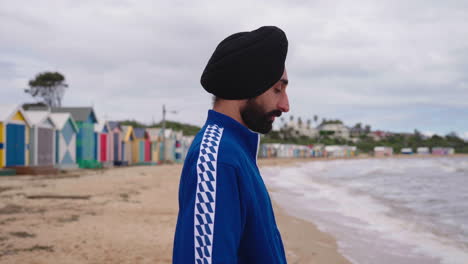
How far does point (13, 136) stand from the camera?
18.6m

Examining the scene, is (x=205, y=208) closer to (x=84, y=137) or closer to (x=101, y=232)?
(x=101, y=232)

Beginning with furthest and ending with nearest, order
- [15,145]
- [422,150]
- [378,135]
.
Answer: [378,135] < [422,150] < [15,145]

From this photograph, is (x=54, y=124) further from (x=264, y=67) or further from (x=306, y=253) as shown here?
(x=264, y=67)

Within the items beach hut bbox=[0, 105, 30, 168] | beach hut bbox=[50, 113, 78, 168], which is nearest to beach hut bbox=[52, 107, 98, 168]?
beach hut bbox=[50, 113, 78, 168]

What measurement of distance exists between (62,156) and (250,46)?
24552 mm

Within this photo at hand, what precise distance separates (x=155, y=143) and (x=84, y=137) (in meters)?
14.6

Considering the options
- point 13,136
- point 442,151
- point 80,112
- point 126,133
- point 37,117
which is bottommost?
point 442,151

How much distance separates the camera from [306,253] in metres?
5.88

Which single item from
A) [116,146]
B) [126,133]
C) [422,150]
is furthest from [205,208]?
[422,150]

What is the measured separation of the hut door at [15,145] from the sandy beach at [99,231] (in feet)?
27.9

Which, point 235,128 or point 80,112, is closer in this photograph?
point 235,128

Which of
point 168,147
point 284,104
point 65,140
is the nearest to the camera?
point 284,104

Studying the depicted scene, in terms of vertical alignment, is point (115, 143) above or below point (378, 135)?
below

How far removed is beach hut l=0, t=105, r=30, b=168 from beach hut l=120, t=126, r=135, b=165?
42.7ft
